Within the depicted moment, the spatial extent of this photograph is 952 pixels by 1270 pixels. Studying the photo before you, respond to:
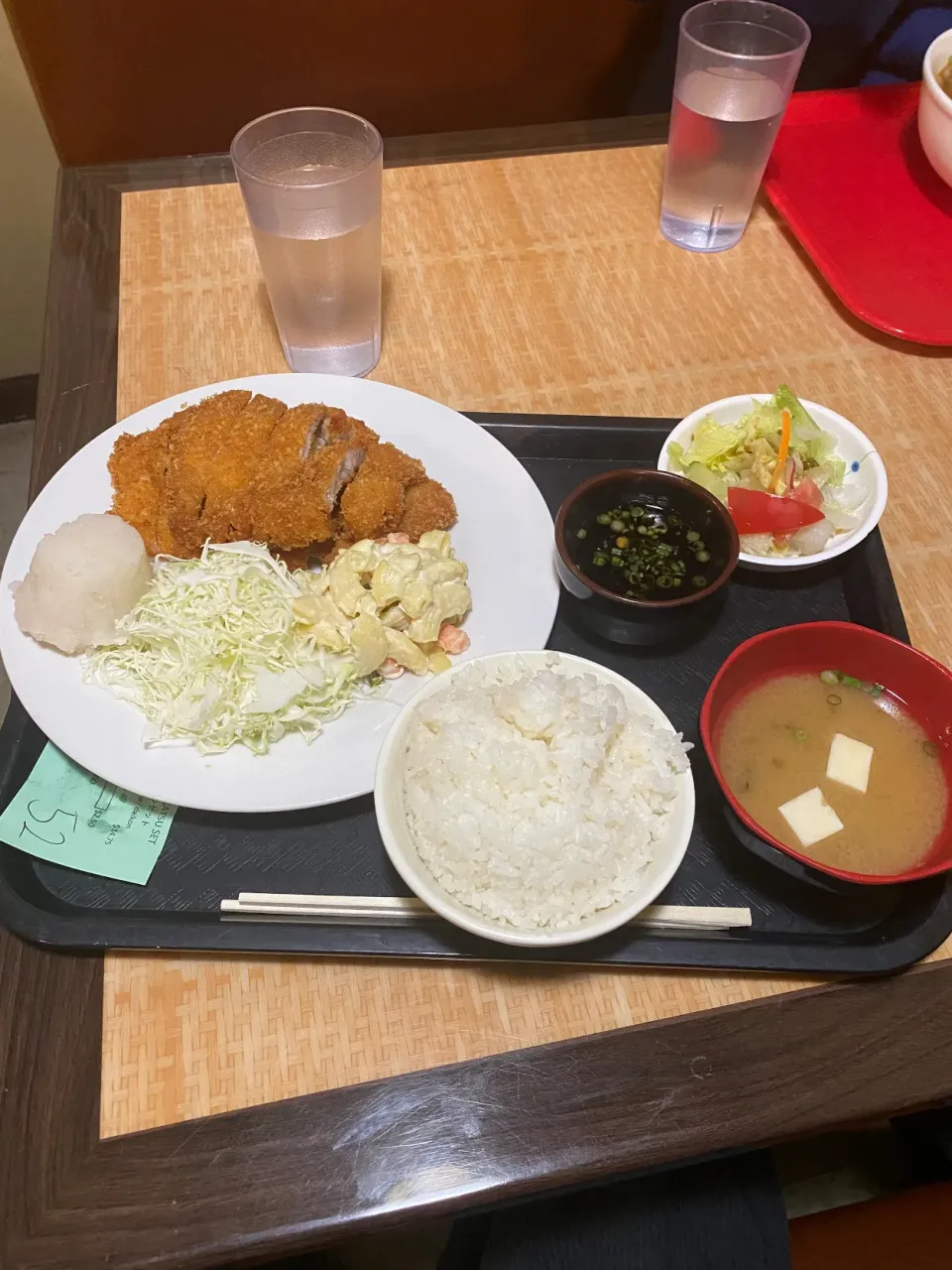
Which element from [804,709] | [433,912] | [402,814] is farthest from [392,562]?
[804,709]

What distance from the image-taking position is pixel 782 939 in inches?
50.4

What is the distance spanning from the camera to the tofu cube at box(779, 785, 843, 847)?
1303mm

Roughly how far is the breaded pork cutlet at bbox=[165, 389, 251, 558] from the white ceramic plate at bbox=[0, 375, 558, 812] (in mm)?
116

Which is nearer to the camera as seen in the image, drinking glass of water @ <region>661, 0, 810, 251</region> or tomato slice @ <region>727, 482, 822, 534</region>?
tomato slice @ <region>727, 482, 822, 534</region>

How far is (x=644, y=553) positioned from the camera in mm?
1549

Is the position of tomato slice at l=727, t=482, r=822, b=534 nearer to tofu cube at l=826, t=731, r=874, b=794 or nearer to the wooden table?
tofu cube at l=826, t=731, r=874, b=794

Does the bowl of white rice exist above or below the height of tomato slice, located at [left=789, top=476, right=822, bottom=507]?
below

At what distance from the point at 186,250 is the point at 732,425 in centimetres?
142

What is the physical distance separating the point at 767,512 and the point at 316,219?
41.2 inches

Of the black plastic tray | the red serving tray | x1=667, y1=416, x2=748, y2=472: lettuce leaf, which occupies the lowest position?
the black plastic tray

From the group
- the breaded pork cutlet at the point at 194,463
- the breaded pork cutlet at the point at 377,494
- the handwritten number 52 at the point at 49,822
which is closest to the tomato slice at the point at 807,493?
the breaded pork cutlet at the point at 377,494

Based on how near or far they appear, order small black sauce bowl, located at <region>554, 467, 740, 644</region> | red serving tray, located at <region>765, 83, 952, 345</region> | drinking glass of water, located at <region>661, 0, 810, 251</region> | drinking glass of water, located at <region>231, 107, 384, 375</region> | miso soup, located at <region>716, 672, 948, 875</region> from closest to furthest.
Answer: miso soup, located at <region>716, 672, 948, 875</region> < small black sauce bowl, located at <region>554, 467, 740, 644</region> < drinking glass of water, located at <region>231, 107, 384, 375</region> < drinking glass of water, located at <region>661, 0, 810, 251</region> < red serving tray, located at <region>765, 83, 952, 345</region>

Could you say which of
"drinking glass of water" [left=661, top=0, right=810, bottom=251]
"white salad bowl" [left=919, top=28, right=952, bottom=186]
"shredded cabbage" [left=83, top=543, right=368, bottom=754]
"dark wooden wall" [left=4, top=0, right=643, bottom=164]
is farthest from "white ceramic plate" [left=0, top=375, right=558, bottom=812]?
"dark wooden wall" [left=4, top=0, right=643, bottom=164]

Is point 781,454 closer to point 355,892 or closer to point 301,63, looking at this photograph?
point 355,892
